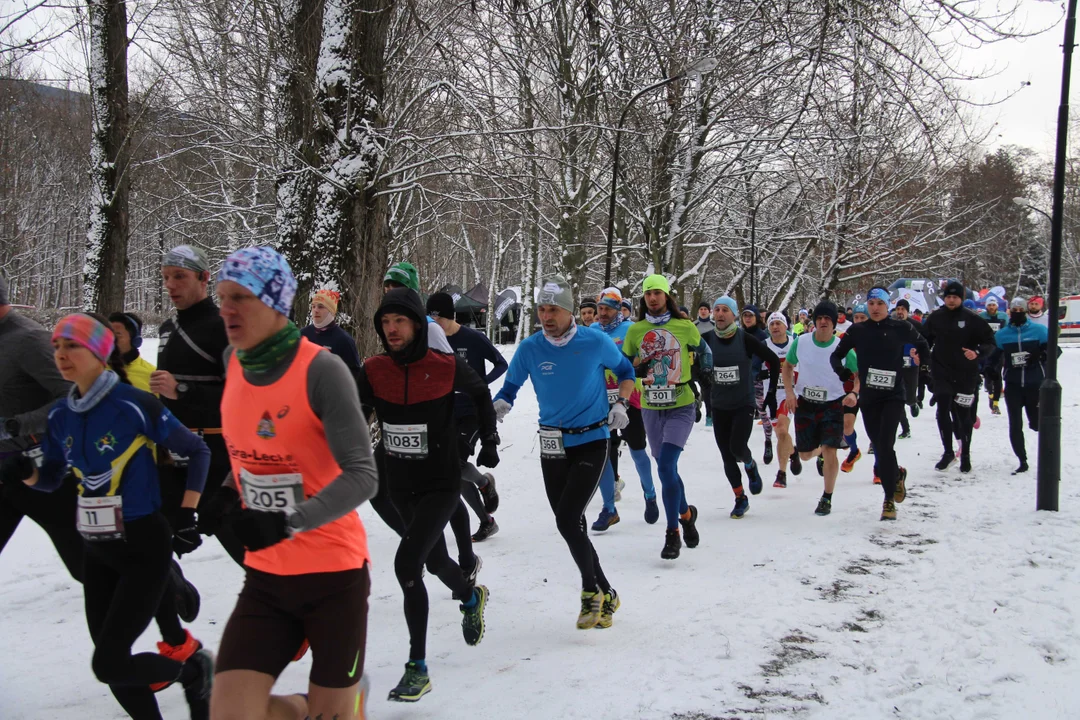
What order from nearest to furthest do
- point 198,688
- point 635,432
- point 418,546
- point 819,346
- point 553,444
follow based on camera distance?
point 198,688, point 418,546, point 553,444, point 635,432, point 819,346

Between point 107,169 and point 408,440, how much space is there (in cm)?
851

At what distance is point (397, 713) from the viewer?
3.87 m

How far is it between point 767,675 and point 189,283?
3.68 metres

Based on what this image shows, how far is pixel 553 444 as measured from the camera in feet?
17.4

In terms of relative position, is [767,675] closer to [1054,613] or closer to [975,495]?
[1054,613]

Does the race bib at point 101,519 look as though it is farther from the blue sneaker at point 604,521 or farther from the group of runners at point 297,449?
the blue sneaker at point 604,521

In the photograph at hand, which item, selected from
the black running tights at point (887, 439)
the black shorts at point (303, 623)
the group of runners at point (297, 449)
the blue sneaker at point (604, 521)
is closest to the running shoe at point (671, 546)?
the group of runners at point (297, 449)

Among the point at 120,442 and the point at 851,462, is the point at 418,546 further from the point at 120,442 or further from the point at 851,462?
the point at 851,462

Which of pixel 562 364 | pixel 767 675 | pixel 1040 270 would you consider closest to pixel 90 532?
pixel 562 364

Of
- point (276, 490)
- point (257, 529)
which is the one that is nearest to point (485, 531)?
point (276, 490)

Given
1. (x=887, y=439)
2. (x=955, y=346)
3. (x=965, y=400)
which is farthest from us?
(x=965, y=400)

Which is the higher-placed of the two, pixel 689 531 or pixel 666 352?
pixel 666 352

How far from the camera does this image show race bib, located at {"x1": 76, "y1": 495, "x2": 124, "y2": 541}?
325cm


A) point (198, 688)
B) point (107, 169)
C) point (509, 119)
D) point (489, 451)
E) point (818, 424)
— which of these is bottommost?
point (198, 688)
